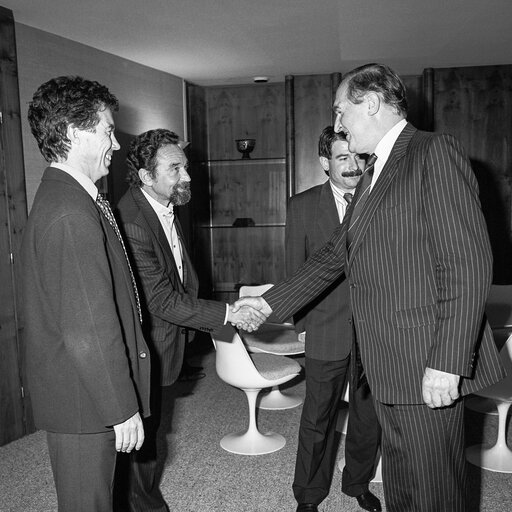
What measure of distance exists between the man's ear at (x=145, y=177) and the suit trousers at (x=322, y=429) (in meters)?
1.10

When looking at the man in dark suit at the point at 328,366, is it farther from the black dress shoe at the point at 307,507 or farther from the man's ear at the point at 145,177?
the man's ear at the point at 145,177

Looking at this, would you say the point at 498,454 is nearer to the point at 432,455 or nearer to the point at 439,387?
the point at 432,455

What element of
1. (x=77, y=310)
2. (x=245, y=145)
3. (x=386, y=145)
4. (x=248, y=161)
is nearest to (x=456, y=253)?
(x=386, y=145)

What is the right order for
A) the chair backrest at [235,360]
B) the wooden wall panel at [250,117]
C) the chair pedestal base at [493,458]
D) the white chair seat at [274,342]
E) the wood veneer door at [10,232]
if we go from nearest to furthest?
1. the chair pedestal base at [493,458]
2. the chair backrest at [235,360]
3. the wood veneer door at [10,232]
4. the white chair seat at [274,342]
5. the wooden wall panel at [250,117]

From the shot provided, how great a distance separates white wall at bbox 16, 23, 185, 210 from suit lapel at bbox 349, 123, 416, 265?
2.45m

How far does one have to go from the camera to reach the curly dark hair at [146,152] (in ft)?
8.63

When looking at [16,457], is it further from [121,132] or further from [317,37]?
[317,37]

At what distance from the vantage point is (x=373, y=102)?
5.94 feet

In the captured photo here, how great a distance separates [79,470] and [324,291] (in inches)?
54.0

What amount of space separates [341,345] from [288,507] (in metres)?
0.84

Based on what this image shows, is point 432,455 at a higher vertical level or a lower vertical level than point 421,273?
lower

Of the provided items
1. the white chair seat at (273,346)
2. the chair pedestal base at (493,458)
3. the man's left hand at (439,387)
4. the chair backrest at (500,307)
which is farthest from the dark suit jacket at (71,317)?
the chair backrest at (500,307)

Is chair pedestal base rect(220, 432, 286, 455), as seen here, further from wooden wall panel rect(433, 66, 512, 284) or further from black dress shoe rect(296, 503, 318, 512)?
wooden wall panel rect(433, 66, 512, 284)

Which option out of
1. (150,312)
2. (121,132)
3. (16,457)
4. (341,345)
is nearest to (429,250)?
(341,345)
